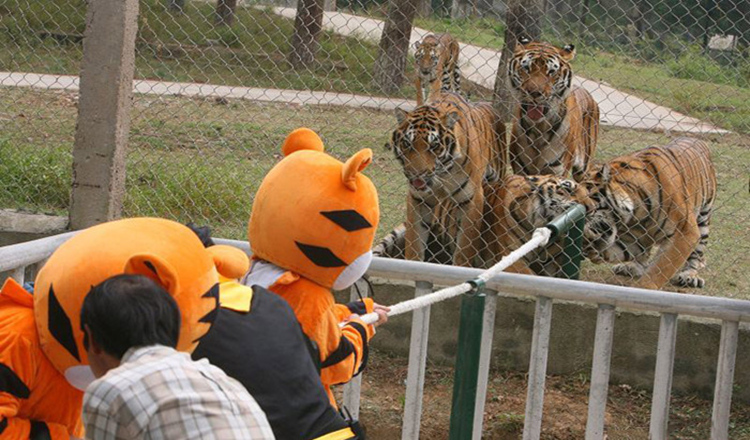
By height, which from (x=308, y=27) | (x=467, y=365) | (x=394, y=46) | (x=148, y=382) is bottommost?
A: (x=467, y=365)

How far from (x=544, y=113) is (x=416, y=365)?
9.20 feet

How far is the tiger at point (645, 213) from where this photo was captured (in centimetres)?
571

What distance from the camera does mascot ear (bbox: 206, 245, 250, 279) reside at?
2.19m

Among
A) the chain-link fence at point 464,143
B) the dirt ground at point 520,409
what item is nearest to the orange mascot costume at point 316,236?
the dirt ground at point 520,409

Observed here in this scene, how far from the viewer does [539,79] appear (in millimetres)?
6027

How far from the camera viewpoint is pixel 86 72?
461cm

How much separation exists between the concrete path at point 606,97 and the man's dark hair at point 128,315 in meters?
5.41

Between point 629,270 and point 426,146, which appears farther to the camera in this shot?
point 629,270

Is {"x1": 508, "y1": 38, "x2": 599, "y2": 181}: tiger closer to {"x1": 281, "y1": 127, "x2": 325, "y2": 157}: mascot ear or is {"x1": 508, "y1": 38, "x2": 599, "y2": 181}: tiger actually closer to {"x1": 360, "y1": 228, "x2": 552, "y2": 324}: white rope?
{"x1": 360, "y1": 228, "x2": 552, "y2": 324}: white rope

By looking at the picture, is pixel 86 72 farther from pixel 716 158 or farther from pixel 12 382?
pixel 716 158

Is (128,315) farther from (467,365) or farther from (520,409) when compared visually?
(520,409)

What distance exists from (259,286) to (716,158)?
725cm

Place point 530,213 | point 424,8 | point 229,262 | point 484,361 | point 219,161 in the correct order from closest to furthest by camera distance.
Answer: point 229,262, point 484,361, point 530,213, point 219,161, point 424,8

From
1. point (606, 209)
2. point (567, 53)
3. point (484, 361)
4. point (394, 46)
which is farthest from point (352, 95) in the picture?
point (484, 361)
